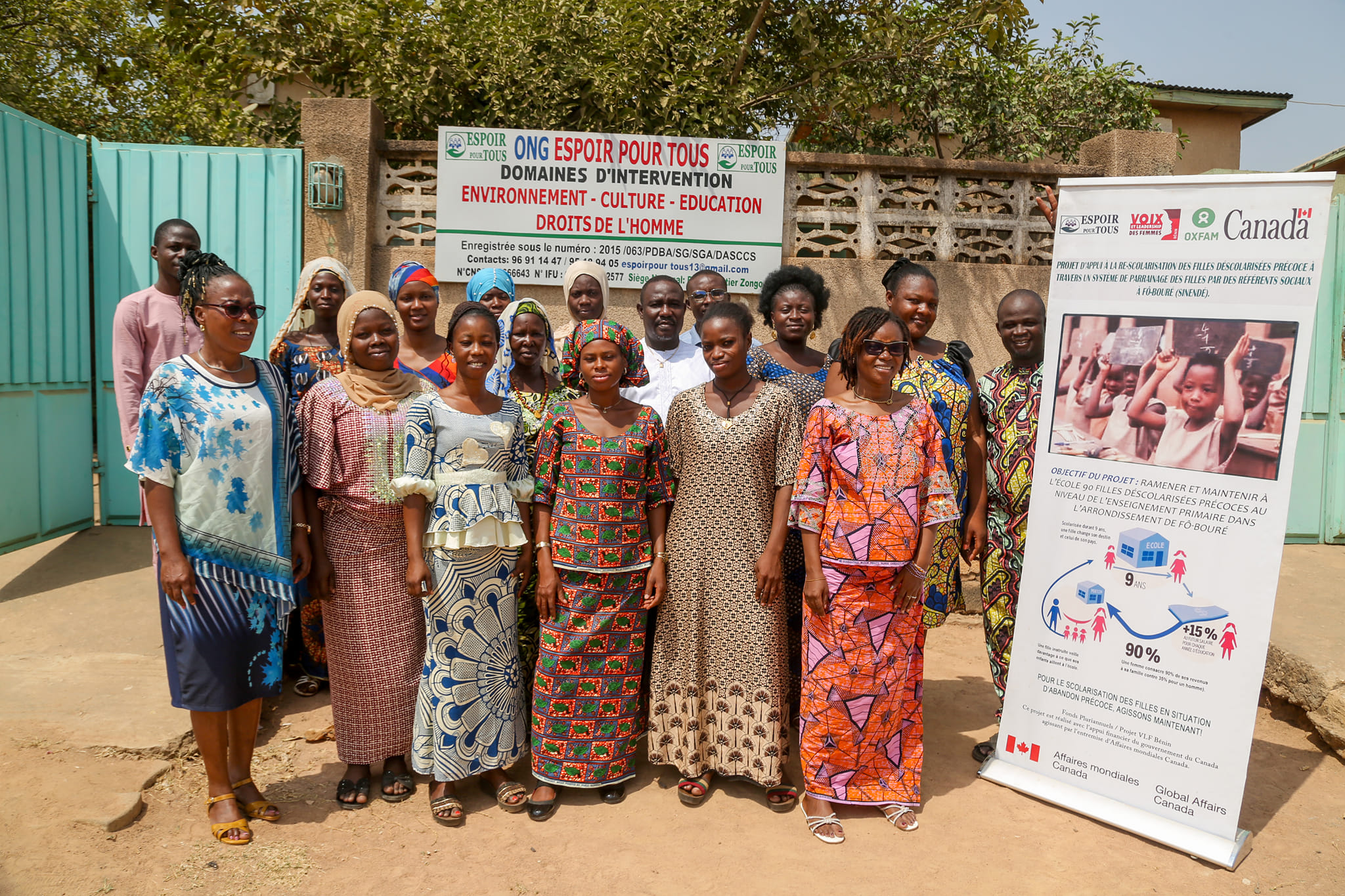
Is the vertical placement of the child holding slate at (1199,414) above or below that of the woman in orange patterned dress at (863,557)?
above

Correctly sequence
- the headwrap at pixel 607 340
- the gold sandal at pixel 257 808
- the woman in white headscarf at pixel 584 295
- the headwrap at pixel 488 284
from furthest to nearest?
the woman in white headscarf at pixel 584 295 < the headwrap at pixel 488 284 < the headwrap at pixel 607 340 < the gold sandal at pixel 257 808

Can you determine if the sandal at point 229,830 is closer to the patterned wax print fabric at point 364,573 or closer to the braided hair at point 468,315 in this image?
the patterned wax print fabric at point 364,573

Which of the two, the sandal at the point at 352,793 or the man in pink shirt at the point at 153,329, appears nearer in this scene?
the sandal at the point at 352,793

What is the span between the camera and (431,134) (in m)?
6.59

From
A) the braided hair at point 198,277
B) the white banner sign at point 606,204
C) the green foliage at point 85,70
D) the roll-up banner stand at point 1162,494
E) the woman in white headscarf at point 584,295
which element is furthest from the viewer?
the green foliage at point 85,70

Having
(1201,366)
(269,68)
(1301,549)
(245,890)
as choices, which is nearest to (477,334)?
(245,890)

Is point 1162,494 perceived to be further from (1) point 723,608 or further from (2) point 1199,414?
(1) point 723,608

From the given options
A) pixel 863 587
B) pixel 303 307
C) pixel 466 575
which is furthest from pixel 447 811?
pixel 303 307

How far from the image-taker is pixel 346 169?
19.7ft

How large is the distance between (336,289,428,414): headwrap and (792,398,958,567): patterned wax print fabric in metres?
1.54

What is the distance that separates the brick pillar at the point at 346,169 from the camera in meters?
5.97

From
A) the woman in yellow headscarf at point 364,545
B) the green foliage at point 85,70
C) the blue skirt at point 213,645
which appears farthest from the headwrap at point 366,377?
the green foliage at point 85,70

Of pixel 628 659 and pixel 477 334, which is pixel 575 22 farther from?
pixel 628 659

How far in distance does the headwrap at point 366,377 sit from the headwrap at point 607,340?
2.00 feet
